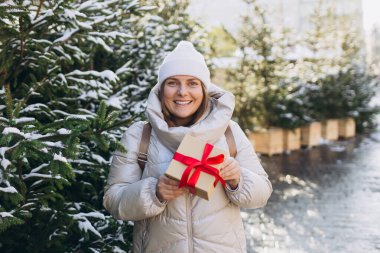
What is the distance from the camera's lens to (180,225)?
2418mm

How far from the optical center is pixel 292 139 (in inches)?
465

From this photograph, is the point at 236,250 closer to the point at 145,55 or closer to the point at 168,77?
the point at 168,77

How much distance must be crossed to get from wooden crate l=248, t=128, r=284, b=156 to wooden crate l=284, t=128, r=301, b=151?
39 centimetres

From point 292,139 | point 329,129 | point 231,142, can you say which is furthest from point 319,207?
point 329,129

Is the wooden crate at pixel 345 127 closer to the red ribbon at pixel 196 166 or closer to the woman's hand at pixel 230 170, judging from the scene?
the woman's hand at pixel 230 170

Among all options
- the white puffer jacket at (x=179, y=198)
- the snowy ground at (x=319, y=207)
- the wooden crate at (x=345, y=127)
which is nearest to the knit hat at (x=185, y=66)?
the white puffer jacket at (x=179, y=198)

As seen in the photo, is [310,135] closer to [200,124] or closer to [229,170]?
[200,124]

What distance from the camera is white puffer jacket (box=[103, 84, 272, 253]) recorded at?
94.9 inches

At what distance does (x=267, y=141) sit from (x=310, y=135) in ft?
5.31

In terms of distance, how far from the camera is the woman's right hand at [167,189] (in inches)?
91.0

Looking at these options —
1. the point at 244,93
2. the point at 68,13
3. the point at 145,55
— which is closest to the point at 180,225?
the point at 68,13

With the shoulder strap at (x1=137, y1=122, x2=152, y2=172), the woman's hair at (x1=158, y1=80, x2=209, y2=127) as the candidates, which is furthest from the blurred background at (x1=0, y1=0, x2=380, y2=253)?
the woman's hair at (x1=158, y1=80, x2=209, y2=127)

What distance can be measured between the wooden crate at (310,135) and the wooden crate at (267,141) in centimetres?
114

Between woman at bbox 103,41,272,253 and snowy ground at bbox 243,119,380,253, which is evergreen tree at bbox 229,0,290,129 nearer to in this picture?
snowy ground at bbox 243,119,380,253
